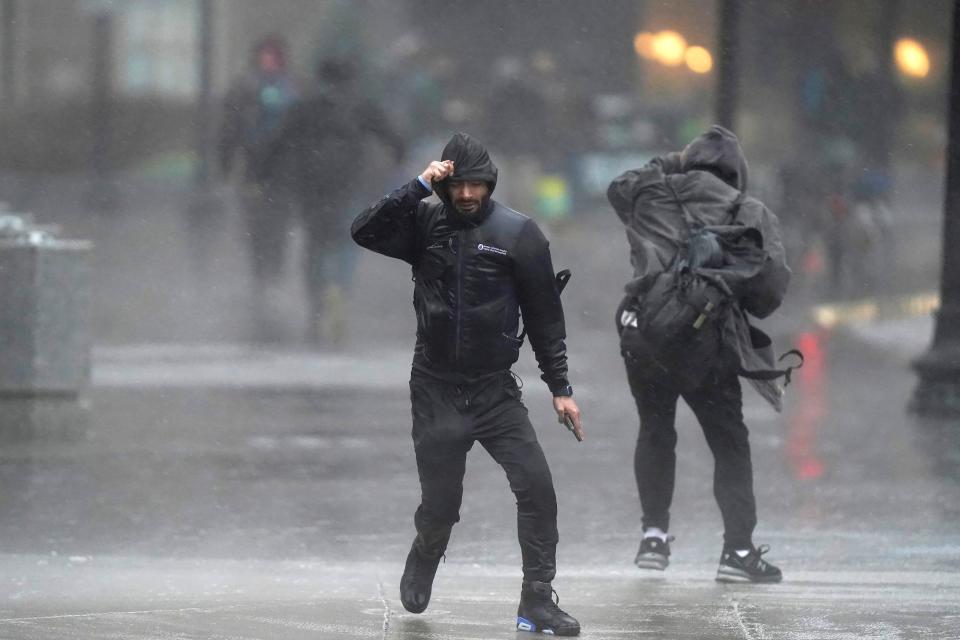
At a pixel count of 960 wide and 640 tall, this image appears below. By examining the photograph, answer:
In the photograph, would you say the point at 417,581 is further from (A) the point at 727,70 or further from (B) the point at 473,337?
(A) the point at 727,70

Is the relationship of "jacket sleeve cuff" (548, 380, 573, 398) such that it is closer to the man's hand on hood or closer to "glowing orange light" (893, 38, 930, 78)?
the man's hand on hood

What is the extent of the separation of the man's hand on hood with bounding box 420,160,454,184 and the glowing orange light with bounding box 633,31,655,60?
407 inches

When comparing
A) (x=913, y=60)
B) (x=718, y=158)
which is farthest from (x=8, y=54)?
(x=718, y=158)

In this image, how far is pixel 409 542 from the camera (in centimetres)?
807

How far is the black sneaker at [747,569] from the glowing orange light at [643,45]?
945 centimetres

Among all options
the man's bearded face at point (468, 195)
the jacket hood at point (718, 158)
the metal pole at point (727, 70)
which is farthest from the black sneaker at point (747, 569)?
the metal pole at point (727, 70)

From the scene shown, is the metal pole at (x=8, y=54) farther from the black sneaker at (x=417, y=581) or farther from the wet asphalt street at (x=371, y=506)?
the black sneaker at (x=417, y=581)

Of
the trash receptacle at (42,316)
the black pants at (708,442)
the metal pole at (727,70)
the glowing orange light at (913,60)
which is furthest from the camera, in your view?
the glowing orange light at (913,60)

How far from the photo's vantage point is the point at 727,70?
1430cm

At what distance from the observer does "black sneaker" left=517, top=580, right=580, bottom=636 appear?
622 centimetres

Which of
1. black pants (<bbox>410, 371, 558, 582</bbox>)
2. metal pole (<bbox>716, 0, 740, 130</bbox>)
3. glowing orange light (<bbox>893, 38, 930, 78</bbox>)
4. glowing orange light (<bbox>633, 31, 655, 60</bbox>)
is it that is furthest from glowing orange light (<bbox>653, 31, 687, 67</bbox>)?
black pants (<bbox>410, 371, 558, 582</bbox>)

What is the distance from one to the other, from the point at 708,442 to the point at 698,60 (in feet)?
30.6

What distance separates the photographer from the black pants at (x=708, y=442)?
24.3ft

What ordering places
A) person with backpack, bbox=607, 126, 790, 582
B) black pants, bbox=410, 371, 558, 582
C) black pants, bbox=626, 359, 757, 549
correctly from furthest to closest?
black pants, bbox=626, 359, 757, 549, person with backpack, bbox=607, 126, 790, 582, black pants, bbox=410, 371, 558, 582
